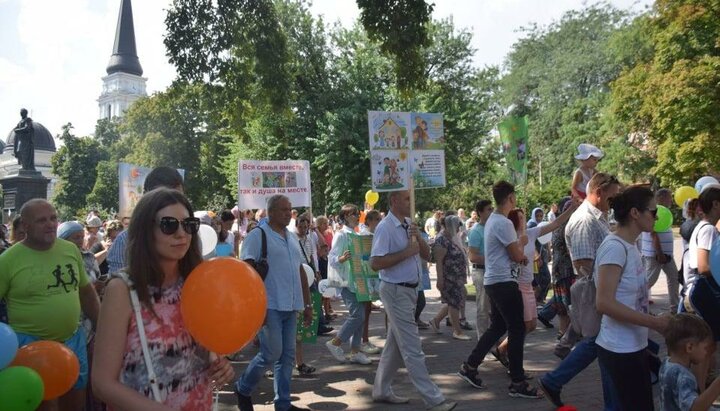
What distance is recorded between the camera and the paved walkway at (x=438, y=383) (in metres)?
5.67

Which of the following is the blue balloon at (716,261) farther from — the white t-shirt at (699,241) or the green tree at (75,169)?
the green tree at (75,169)

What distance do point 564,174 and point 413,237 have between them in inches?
1564

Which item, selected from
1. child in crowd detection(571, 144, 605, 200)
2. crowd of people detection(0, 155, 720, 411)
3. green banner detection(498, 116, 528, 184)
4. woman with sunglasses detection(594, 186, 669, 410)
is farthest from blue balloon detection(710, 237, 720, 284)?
green banner detection(498, 116, 528, 184)

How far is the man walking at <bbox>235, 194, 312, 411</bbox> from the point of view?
16.9ft

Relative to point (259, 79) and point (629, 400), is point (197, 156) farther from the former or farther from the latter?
point (629, 400)

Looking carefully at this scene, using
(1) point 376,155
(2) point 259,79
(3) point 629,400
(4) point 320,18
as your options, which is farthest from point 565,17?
(3) point 629,400

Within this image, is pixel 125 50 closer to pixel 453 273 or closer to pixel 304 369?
pixel 453 273

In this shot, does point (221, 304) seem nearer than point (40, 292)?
Yes

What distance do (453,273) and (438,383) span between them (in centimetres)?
261

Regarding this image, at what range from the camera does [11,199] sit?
19719 millimetres

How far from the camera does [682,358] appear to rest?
10.7 ft

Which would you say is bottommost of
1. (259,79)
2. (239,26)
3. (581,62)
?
(259,79)

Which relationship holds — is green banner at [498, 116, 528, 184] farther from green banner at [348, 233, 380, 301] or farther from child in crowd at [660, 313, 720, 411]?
child in crowd at [660, 313, 720, 411]

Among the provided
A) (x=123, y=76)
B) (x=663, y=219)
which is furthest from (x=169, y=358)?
(x=123, y=76)
